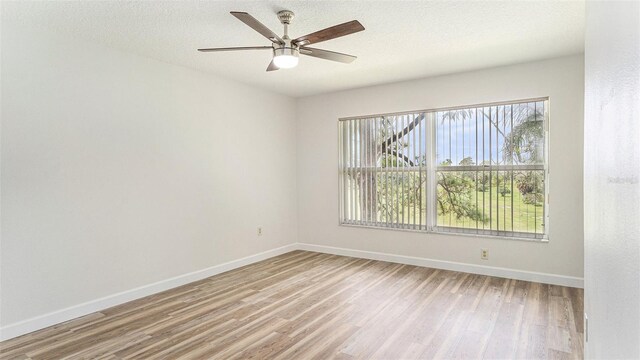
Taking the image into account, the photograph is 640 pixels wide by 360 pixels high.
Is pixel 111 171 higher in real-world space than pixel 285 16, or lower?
lower

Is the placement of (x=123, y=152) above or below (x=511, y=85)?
below

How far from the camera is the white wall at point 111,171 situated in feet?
9.21

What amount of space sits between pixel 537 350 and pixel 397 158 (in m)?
2.92

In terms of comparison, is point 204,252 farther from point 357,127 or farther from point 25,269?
point 357,127

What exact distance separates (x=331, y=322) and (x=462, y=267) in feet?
7.35

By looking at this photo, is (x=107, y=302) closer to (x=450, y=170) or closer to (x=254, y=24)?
(x=254, y=24)

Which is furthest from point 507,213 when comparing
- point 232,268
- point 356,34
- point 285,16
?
point 232,268

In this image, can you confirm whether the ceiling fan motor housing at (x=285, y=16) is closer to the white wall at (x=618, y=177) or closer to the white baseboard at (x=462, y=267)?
the white wall at (x=618, y=177)

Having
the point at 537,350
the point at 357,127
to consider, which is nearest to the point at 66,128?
the point at 357,127

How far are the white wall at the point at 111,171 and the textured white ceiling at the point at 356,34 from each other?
0.31 m

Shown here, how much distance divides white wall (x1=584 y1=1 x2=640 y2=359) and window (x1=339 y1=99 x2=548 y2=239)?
321 centimetres

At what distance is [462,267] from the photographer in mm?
4371

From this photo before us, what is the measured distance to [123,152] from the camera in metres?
3.48

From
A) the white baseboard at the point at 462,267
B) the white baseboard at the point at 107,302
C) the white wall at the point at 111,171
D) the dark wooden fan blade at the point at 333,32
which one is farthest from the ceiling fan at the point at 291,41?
the white baseboard at the point at 462,267
